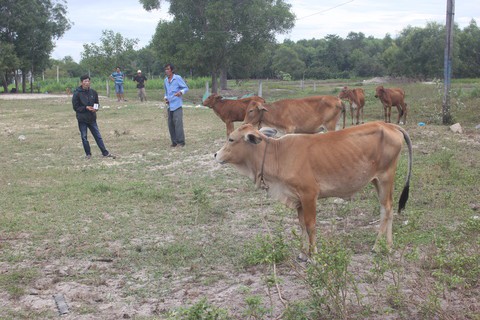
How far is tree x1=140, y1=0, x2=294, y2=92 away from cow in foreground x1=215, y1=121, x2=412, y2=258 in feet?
87.9

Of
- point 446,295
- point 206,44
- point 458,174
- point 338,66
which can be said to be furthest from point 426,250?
point 338,66

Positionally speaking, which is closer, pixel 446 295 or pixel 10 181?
pixel 446 295

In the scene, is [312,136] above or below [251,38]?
below

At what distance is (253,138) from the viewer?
230 inches

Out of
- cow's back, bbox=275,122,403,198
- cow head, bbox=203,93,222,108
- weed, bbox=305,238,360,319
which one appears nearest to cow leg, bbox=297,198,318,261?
cow's back, bbox=275,122,403,198

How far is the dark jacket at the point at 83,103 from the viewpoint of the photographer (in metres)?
11.5

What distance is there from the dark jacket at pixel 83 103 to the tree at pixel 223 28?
20727 millimetres

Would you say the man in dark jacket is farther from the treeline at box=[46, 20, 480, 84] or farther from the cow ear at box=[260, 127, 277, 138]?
the treeline at box=[46, 20, 480, 84]

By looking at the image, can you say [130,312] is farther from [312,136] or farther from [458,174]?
[458,174]

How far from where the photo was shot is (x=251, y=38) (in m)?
33.6

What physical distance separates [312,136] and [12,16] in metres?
40.9

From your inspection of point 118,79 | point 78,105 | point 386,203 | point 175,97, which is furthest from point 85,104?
point 118,79

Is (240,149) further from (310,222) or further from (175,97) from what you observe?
(175,97)

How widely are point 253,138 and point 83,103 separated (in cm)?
673
